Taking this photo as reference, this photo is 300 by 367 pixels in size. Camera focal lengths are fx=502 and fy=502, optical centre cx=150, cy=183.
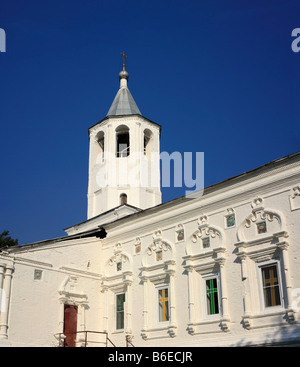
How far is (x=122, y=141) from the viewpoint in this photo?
100 ft

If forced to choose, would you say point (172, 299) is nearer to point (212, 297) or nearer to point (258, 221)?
point (212, 297)

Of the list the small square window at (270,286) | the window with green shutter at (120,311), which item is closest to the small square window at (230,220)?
the small square window at (270,286)

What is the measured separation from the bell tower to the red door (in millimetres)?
7437

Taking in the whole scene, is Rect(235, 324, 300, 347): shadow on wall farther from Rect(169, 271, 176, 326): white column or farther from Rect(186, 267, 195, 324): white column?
Rect(169, 271, 176, 326): white column

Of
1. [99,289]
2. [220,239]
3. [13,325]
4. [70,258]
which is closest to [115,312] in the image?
[99,289]

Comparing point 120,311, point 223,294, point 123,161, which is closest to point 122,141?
point 123,161

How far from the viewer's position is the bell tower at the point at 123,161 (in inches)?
1094

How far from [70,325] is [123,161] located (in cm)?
1041

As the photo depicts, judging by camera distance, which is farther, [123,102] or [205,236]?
[123,102]

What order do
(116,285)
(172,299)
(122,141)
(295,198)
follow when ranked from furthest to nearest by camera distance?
(122,141), (116,285), (172,299), (295,198)

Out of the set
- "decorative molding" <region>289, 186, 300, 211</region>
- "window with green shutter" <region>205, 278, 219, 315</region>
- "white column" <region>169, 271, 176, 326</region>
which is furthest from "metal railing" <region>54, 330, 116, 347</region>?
"decorative molding" <region>289, 186, 300, 211</region>

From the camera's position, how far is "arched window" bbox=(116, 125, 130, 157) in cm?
2917
